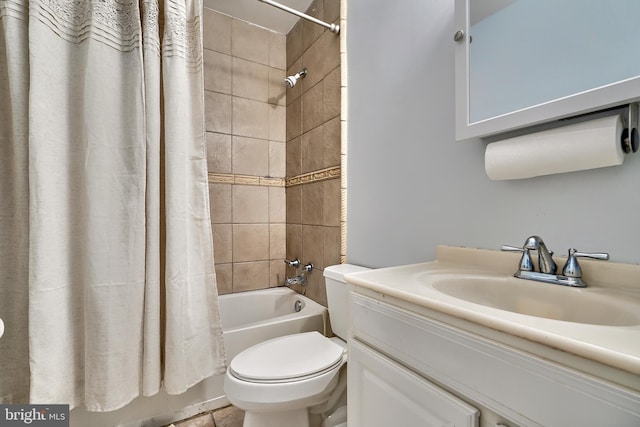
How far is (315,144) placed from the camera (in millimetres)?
1742

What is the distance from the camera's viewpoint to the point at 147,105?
1061 millimetres

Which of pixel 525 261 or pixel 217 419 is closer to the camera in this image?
pixel 525 261

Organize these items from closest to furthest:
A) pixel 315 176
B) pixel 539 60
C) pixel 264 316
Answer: pixel 539 60, pixel 315 176, pixel 264 316

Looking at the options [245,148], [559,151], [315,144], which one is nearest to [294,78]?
[315,144]

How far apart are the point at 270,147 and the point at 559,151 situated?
1.79 metres

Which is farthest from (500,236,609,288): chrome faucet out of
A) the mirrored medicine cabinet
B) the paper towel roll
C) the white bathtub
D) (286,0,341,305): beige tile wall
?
the white bathtub

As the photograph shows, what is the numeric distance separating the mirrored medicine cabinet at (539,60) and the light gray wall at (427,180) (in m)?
0.09

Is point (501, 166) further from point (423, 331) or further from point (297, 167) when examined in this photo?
point (297, 167)

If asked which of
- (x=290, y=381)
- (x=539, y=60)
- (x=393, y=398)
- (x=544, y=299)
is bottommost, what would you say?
(x=290, y=381)

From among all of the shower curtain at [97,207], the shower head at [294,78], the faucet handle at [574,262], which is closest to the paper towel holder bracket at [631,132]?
the faucet handle at [574,262]

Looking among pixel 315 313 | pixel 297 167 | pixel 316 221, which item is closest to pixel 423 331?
pixel 315 313

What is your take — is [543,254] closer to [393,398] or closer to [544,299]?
[544,299]

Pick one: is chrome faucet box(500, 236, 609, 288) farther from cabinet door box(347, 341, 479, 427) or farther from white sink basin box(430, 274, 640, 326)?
cabinet door box(347, 341, 479, 427)
